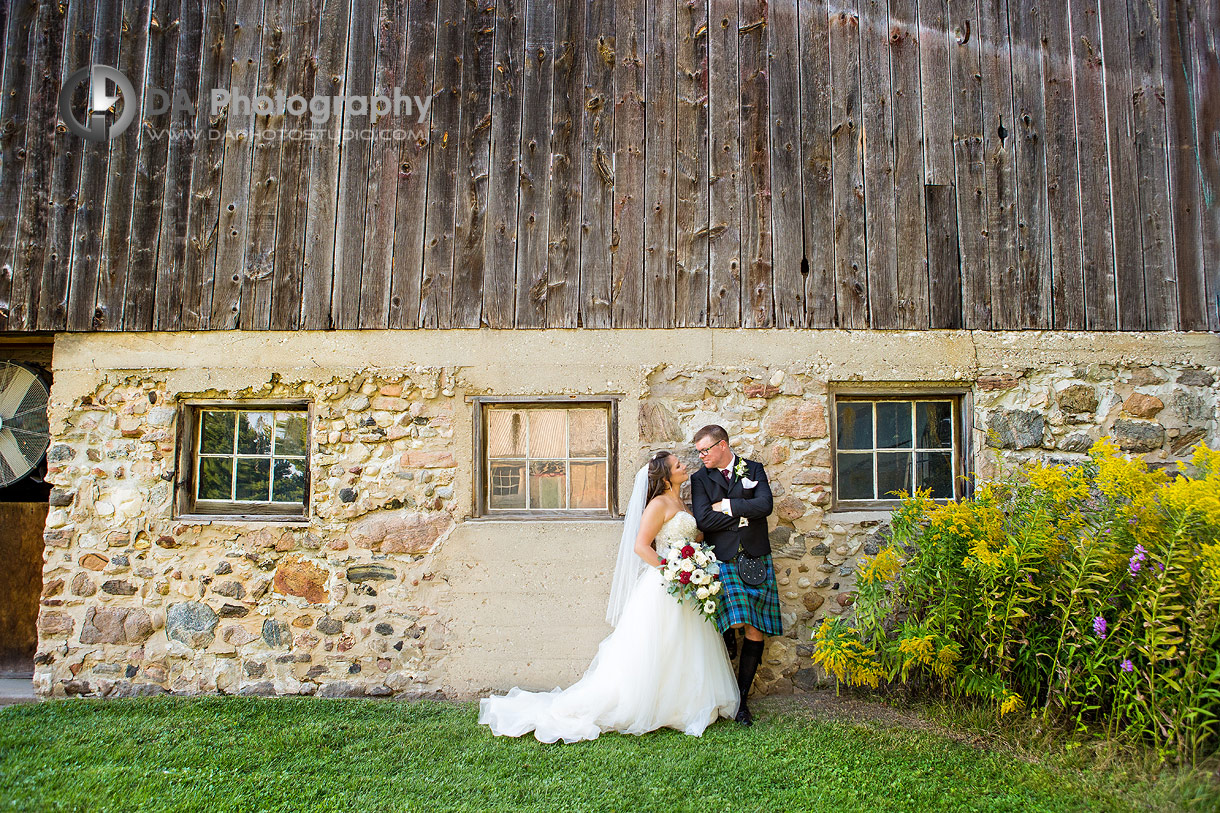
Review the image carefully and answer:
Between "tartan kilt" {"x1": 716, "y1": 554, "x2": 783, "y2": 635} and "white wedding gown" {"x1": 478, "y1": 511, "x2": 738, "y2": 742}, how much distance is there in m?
0.15

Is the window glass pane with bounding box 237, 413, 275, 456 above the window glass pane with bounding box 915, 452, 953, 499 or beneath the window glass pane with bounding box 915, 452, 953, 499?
above

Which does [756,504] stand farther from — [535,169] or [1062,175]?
[1062,175]

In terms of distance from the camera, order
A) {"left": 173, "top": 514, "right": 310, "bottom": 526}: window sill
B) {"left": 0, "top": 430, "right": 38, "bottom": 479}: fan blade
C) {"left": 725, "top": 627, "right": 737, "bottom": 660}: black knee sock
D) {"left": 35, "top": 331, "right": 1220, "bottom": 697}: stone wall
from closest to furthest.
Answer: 1. {"left": 725, "top": 627, "right": 737, "bottom": 660}: black knee sock
2. {"left": 35, "top": 331, "right": 1220, "bottom": 697}: stone wall
3. {"left": 173, "top": 514, "right": 310, "bottom": 526}: window sill
4. {"left": 0, "top": 430, "right": 38, "bottom": 479}: fan blade

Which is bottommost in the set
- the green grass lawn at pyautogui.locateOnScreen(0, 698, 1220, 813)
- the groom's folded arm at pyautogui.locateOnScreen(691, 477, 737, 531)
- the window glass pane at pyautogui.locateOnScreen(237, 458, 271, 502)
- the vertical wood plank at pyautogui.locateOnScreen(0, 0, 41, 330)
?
the green grass lawn at pyautogui.locateOnScreen(0, 698, 1220, 813)

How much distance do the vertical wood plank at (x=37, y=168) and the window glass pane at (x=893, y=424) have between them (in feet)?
20.5

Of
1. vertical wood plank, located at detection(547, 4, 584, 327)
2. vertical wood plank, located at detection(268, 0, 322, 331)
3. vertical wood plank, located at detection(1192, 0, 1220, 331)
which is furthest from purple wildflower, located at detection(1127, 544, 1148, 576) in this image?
vertical wood plank, located at detection(268, 0, 322, 331)

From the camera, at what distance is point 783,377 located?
4.60 meters

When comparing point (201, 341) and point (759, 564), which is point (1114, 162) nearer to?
point (759, 564)

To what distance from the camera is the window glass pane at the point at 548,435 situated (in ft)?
15.5

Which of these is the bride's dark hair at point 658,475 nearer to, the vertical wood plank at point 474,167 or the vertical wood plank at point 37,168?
the vertical wood plank at point 474,167

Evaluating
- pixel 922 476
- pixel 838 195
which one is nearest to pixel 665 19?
pixel 838 195

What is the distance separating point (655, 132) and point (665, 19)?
87cm

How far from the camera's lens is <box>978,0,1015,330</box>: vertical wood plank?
4695 mm

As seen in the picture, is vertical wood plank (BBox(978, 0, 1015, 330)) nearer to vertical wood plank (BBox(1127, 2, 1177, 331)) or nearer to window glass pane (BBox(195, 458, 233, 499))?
vertical wood plank (BBox(1127, 2, 1177, 331))
